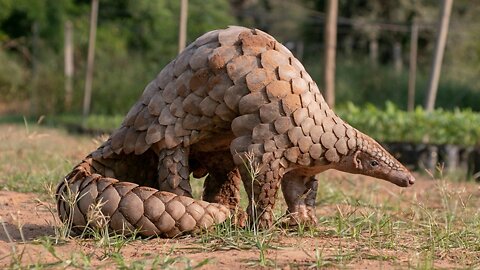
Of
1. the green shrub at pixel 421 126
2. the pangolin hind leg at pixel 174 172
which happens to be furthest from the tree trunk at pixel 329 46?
the pangolin hind leg at pixel 174 172

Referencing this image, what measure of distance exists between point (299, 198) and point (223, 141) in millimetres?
535

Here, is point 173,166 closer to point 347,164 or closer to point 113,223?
point 113,223

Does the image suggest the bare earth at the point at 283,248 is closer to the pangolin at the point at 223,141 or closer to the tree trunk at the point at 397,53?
the pangolin at the point at 223,141

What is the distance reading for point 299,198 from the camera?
4.59 meters

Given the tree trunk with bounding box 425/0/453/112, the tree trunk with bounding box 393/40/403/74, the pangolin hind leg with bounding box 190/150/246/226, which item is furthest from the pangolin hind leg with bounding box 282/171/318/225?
the tree trunk with bounding box 393/40/403/74

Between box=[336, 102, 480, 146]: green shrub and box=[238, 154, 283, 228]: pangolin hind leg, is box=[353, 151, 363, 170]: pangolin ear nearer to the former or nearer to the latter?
box=[238, 154, 283, 228]: pangolin hind leg

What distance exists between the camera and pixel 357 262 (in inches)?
144

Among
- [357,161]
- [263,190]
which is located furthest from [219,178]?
[357,161]

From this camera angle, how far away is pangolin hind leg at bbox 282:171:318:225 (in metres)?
4.55

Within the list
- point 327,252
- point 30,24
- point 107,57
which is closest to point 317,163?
point 327,252

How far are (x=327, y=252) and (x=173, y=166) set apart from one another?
1.08 m

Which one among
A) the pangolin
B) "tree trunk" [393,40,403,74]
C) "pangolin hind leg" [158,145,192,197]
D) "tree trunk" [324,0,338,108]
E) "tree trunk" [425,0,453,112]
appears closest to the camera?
the pangolin

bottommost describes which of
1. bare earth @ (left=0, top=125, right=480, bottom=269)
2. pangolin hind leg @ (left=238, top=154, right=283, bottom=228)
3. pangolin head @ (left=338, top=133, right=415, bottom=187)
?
bare earth @ (left=0, top=125, right=480, bottom=269)

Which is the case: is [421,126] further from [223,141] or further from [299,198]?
[223,141]
